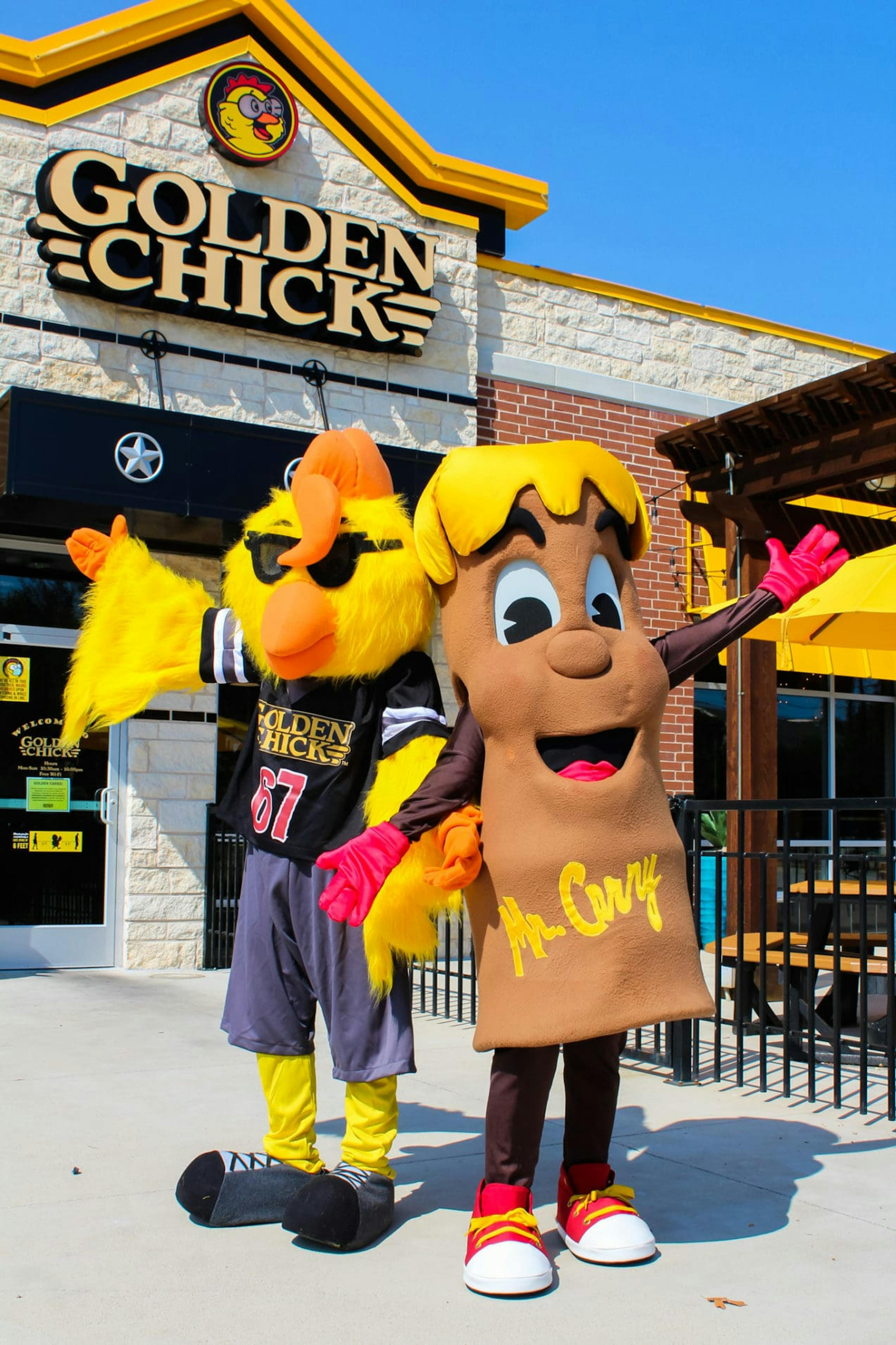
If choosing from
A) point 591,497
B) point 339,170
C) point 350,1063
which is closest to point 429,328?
point 339,170

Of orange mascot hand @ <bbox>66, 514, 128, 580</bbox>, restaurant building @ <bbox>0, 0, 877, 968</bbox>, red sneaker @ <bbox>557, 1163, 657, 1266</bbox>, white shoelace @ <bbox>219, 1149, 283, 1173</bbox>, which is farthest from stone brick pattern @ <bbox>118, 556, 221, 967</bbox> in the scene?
red sneaker @ <bbox>557, 1163, 657, 1266</bbox>

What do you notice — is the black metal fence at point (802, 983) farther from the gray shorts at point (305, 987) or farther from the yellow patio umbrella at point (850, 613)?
the gray shorts at point (305, 987)

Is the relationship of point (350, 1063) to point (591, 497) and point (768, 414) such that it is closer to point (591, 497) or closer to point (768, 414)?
point (591, 497)

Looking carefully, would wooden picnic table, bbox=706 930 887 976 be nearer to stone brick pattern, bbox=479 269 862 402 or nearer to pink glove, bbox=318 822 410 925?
pink glove, bbox=318 822 410 925

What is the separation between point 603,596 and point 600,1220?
1663mm

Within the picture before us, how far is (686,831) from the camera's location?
5582mm

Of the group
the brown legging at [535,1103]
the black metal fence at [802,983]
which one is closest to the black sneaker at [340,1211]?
the brown legging at [535,1103]

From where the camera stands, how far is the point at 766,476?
838 centimetres

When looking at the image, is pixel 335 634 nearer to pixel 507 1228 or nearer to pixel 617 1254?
pixel 507 1228

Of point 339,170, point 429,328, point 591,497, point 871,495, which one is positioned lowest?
point 591,497

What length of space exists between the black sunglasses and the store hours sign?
5196 millimetres

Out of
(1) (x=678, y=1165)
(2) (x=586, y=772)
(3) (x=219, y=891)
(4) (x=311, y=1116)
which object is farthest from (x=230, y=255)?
(1) (x=678, y=1165)

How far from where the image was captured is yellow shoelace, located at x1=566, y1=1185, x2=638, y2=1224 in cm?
329

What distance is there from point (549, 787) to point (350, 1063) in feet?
3.18
